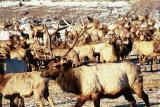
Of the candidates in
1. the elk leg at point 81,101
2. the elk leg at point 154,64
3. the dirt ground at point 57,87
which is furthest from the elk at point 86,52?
the elk leg at point 81,101

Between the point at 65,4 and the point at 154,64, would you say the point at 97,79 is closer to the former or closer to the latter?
the point at 154,64

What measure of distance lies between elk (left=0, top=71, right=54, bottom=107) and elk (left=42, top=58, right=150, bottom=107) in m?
0.58

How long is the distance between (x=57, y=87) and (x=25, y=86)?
17.9 ft

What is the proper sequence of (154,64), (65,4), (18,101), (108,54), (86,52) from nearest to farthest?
(18,101), (108,54), (154,64), (86,52), (65,4)

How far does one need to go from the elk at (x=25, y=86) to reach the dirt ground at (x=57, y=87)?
1.79 metres

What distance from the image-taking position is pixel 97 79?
13289 mm

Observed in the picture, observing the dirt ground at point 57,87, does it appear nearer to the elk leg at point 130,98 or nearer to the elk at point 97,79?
the elk leg at point 130,98

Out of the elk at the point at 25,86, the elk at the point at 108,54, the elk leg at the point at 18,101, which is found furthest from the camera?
the elk at the point at 108,54

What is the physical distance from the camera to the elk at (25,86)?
14.2 m

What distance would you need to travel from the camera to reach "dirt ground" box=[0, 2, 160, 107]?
16083 millimetres

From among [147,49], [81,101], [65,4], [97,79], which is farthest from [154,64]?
[65,4]

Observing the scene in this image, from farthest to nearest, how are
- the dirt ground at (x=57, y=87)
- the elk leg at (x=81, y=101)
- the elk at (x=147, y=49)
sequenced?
the elk at (x=147, y=49), the dirt ground at (x=57, y=87), the elk leg at (x=81, y=101)

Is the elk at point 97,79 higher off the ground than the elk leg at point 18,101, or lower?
higher

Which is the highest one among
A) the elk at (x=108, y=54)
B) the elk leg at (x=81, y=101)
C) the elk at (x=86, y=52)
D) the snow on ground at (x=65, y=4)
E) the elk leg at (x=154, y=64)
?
the elk leg at (x=81, y=101)
